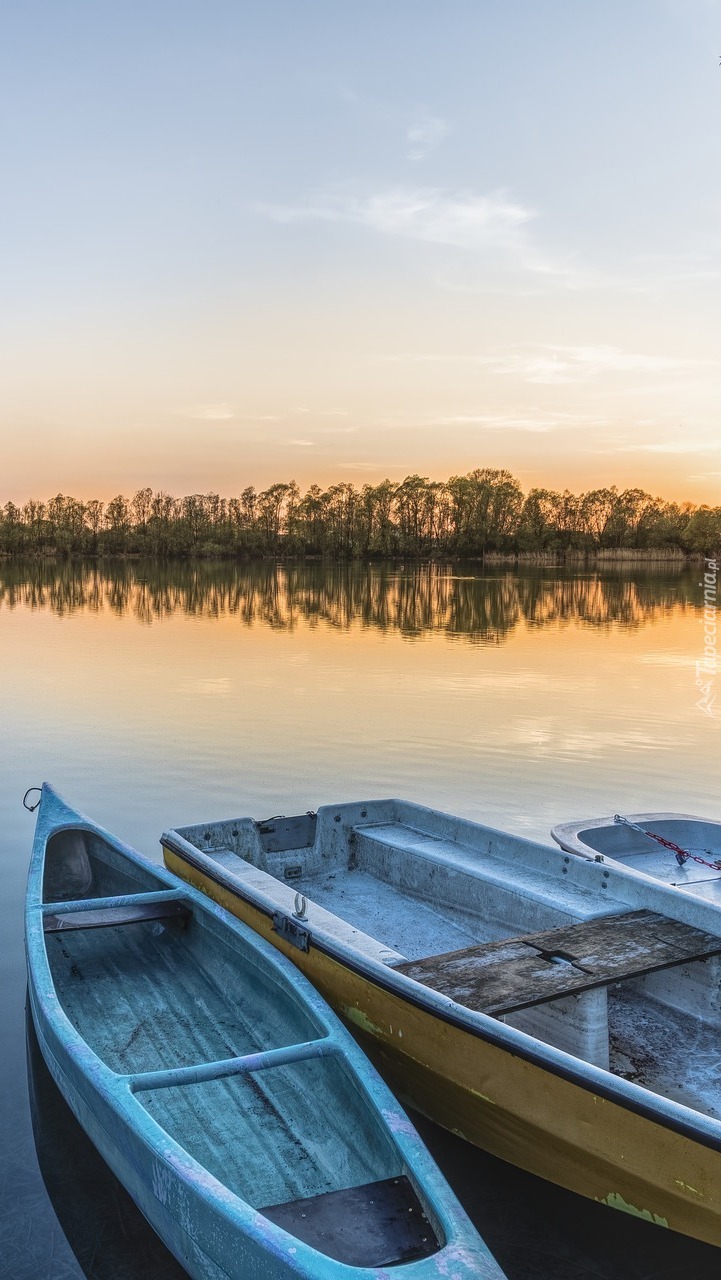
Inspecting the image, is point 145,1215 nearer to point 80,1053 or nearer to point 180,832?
point 80,1053

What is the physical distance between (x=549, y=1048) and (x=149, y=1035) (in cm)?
277

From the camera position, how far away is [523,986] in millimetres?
5387

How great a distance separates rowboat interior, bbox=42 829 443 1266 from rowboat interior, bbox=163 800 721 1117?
0.56 metres

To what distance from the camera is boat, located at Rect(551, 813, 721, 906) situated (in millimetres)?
8633

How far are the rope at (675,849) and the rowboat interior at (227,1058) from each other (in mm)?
4360

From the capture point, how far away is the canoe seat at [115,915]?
6.66 m

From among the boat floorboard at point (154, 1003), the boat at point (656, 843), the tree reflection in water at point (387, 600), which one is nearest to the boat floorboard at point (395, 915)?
the boat at point (656, 843)

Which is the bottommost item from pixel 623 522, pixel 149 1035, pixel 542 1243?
pixel 542 1243

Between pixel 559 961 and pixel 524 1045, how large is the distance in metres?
1.11

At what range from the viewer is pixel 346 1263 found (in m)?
3.78

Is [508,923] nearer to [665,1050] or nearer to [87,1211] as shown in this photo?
[665,1050]

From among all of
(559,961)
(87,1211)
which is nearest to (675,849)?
(559,961)

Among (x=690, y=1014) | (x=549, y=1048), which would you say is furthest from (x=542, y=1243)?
(x=690, y=1014)

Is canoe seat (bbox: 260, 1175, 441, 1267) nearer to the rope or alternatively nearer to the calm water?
the calm water
